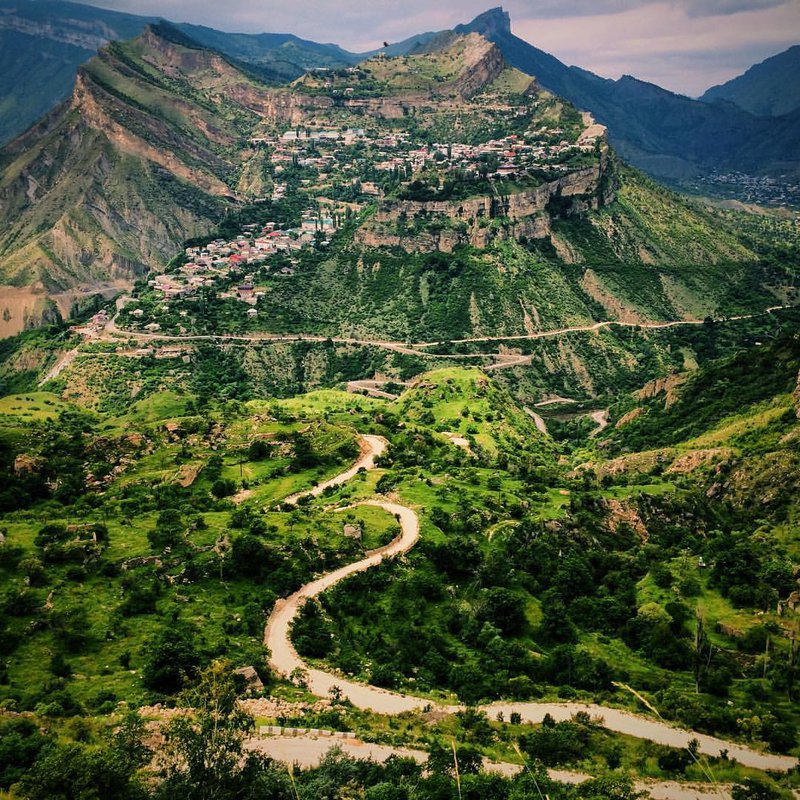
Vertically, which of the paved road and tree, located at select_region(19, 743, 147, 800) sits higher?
tree, located at select_region(19, 743, 147, 800)

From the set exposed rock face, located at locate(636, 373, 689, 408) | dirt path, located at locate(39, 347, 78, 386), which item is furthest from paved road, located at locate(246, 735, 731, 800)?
dirt path, located at locate(39, 347, 78, 386)

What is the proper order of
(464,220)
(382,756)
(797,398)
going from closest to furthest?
(382,756) → (797,398) → (464,220)

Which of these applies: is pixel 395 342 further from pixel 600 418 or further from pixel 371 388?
pixel 600 418

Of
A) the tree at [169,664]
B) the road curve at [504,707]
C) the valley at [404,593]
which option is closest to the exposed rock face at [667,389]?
the valley at [404,593]

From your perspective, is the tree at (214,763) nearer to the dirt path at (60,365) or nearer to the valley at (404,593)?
the valley at (404,593)

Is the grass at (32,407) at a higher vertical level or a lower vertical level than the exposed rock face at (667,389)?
lower

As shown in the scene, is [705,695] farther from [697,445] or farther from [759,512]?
[697,445]

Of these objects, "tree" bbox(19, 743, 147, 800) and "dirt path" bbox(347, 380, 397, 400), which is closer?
"tree" bbox(19, 743, 147, 800)

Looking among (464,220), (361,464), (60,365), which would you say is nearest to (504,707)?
(361,464)

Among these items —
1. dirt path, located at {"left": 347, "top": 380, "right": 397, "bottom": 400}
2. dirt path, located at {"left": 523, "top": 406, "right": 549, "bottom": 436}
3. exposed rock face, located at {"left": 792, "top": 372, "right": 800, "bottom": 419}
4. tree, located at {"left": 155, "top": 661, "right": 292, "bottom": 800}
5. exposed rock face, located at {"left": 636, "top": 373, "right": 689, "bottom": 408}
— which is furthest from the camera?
dirt path, located at {"left": 347, "top": 380, "right": 397, "bottom": 400}

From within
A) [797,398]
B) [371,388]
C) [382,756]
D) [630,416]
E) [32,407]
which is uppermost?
[797,398]

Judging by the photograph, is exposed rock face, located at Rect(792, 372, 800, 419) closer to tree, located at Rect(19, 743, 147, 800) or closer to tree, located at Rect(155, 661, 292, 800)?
tree, located at Rect(155, 661, 292, 800)
